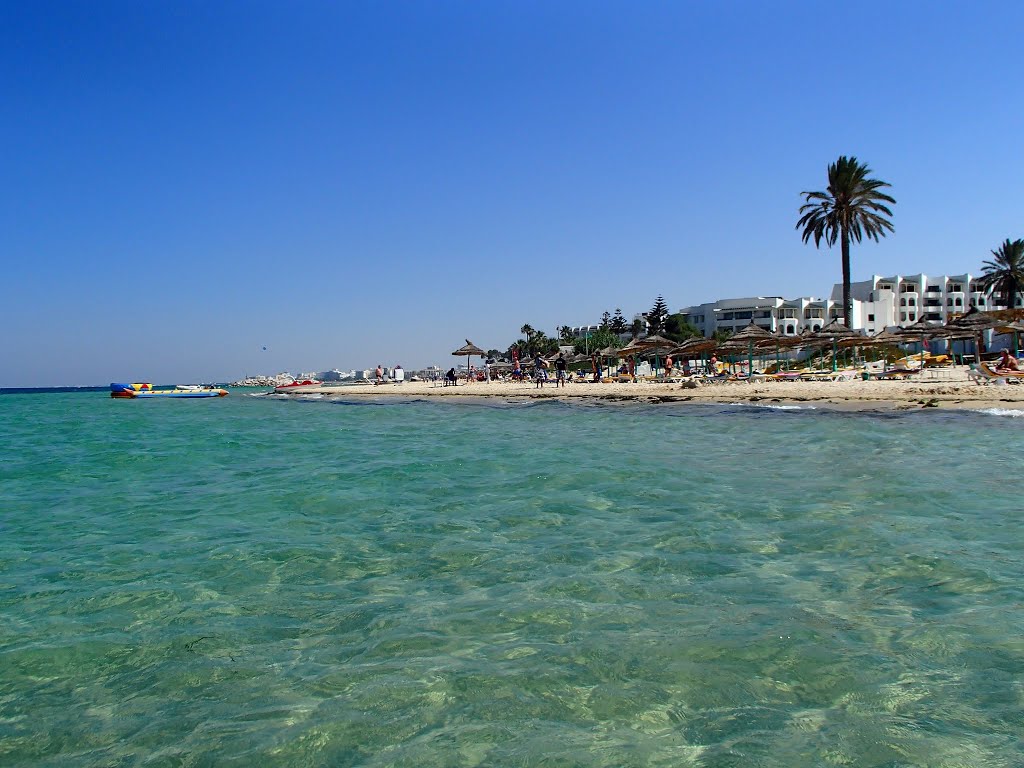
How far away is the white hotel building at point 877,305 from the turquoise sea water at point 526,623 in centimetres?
8069

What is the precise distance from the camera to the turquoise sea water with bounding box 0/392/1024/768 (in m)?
2.81

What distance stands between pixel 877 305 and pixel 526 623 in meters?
88.7

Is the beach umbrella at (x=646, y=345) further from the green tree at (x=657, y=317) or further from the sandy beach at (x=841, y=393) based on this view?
the green tree at (x=657, y=317)

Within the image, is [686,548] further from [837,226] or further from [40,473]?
[837,226]

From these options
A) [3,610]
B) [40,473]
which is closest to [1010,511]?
[3,610]

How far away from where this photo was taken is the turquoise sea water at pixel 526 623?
111 inches

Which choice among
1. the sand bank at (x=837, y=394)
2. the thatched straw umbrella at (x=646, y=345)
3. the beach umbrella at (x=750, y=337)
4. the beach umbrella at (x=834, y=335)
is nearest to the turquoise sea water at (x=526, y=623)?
the sand bank at (x=837, y=394)

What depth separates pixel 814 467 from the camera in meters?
9.94

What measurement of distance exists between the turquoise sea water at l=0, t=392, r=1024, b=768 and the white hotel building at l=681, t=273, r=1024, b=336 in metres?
80.7

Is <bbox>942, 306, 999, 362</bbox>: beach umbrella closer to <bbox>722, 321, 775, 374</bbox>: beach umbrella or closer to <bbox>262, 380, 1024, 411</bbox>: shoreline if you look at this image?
<bbox>262, 380, 1024, 411</bbox>: shoreline

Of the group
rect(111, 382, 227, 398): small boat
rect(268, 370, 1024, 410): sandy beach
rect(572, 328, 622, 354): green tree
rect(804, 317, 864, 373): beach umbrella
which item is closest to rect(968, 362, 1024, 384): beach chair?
rect(268, 370, 1024, 410): sandy beach

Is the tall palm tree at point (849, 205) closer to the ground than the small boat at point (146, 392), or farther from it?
farther from it

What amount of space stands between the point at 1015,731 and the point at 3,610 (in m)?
5.81

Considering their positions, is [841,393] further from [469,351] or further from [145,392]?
[145,392]
